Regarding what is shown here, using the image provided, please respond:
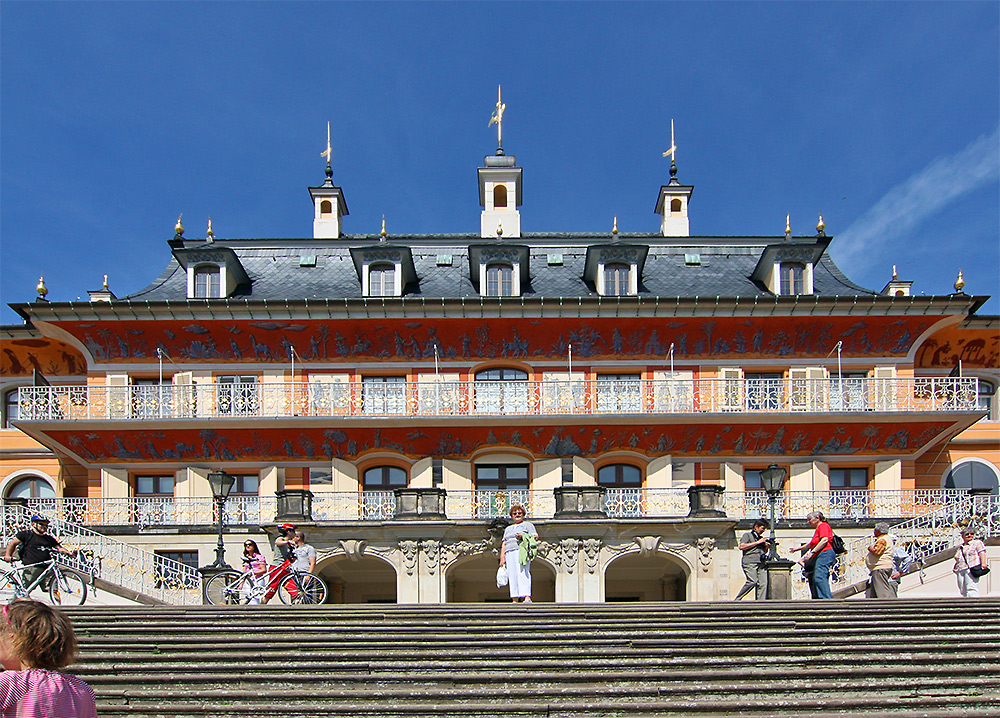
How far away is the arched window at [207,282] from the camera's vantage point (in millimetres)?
26188

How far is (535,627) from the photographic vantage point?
10.1 m

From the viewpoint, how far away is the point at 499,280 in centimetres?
2655

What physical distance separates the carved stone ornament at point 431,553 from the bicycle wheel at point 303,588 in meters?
6.45

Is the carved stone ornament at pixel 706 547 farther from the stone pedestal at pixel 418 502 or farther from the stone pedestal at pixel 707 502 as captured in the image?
the stone pedestal at pixel 418 502

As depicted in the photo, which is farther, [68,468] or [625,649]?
[68,468]

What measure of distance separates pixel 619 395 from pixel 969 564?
1084cm

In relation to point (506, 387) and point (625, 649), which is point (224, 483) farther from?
point (625, 649)

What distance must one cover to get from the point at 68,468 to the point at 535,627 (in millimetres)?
21715

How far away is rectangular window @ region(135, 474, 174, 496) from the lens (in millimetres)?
25078

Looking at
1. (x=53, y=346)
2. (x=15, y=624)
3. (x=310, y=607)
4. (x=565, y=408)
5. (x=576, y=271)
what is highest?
(x=576, y=271)

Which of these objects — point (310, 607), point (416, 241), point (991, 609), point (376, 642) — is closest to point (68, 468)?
point (416, 241)

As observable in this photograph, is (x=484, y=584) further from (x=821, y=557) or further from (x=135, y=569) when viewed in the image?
(x=821, y=557)

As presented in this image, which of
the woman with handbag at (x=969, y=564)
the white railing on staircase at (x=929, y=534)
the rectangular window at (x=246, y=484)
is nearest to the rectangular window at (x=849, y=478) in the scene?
the white railing on staircase at (x=929, y=534)

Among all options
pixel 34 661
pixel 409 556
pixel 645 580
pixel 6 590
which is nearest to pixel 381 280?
pixel 409 556
